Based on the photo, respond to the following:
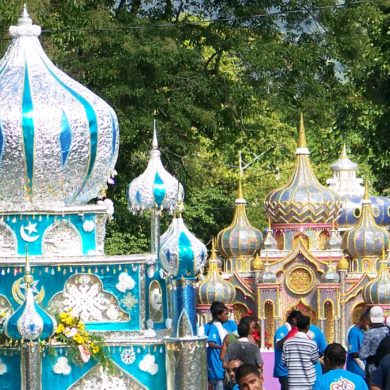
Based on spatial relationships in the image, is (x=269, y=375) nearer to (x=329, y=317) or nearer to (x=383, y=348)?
(x=329, y=317)

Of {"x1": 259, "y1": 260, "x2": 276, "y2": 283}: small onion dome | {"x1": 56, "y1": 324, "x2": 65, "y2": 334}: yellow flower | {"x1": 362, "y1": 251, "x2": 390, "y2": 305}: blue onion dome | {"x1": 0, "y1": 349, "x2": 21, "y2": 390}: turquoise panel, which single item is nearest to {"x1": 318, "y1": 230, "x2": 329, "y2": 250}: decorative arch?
{"x1": 259, "y1": 260, "x2": 276, "y2": 283}: small onion dome

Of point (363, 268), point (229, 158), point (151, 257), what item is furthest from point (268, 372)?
point (229, 158)

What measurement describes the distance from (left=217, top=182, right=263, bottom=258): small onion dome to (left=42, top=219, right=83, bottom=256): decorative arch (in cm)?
1729

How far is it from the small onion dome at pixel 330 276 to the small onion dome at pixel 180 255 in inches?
631

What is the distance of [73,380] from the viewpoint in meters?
14.7

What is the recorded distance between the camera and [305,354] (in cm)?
1561

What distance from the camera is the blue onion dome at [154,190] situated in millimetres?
16234

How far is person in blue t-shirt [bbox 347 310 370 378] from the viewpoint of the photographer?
17.1 metres

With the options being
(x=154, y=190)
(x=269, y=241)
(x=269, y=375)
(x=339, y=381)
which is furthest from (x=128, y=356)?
(x=269, y=241)

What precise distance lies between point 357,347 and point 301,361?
5.84 ft

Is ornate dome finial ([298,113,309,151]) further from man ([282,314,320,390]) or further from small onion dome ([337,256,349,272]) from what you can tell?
man ([282,314,320,390])

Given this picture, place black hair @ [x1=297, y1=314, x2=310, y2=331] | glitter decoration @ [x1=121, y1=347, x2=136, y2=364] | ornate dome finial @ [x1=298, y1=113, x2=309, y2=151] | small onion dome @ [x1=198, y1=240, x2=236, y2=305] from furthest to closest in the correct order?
small onion dome @ [x1=198, y1=240, x2=236, y2=305], ornate dome finial @ [x1=298, y1=113, x2=309, y2=151], black hair @ [x1=297, y1=314, x2=310, y2=331], glitter decoration @ [x1=121, y1=347, x2=136, y2=364]

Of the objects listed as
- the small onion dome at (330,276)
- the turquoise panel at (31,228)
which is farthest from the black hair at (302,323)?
the small onion dome at (330,276)

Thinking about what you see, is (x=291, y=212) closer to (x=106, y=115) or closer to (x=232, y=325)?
(x=232, y=325)
